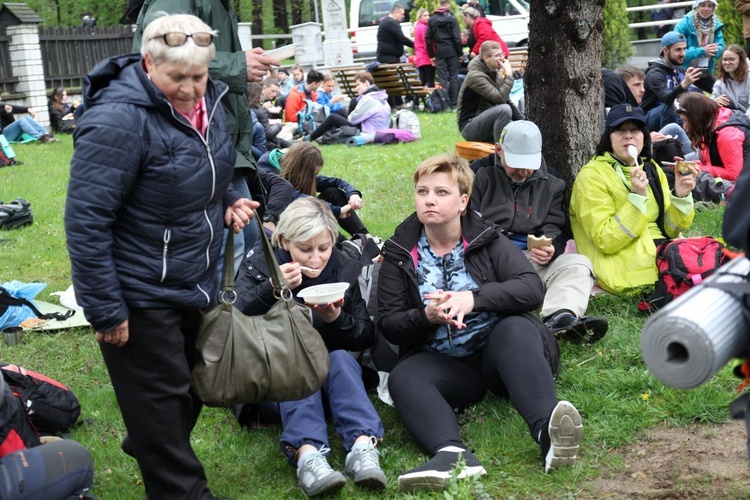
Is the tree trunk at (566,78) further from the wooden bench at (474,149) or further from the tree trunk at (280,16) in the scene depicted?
the tree trunk at (280,16)

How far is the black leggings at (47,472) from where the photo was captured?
10.3ft

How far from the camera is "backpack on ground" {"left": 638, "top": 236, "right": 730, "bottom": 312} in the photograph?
535 cm

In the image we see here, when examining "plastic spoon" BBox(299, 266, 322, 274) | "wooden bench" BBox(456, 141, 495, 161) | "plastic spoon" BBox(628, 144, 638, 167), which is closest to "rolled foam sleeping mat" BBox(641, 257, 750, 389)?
"plastic spoon" BBox(299, 266, 322, 274)

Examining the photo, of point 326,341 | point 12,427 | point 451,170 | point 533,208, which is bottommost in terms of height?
point 326,341

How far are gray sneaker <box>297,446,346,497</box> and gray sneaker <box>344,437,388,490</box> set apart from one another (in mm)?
87

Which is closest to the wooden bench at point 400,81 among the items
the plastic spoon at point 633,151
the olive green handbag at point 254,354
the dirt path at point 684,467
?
the plastic spoon at point 633,151

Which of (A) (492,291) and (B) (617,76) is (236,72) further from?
(B) (617,76)

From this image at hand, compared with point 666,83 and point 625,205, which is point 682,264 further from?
point 666,83

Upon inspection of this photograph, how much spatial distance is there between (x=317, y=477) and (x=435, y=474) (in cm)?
50

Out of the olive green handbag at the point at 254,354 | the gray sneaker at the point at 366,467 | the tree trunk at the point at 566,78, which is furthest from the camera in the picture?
the tree trunk at the point at 566,78

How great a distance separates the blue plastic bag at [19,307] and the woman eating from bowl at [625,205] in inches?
154

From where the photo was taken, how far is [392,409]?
15.5 ft

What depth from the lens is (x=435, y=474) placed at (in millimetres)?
3758

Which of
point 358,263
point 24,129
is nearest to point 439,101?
point 24,129
